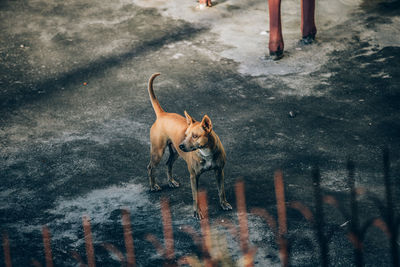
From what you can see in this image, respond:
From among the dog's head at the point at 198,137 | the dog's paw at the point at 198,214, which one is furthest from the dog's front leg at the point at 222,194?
the dog's head at the point at 198,137

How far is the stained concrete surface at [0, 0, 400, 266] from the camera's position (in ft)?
21.9

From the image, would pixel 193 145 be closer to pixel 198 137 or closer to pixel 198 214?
pixel 198 137

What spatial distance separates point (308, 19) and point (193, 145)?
6.54 metres

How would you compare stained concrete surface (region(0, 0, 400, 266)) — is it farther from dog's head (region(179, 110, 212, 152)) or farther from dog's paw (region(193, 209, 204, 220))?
dog's head (region(179, 110, 212, 152))

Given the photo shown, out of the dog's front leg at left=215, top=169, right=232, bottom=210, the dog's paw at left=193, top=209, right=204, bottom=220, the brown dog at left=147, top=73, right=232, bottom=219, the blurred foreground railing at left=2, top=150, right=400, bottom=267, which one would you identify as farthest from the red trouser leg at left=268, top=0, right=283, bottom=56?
the dog's paw at left=193, top=209, right=204, bottom=220

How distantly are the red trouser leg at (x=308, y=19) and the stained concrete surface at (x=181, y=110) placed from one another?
0.98 ft

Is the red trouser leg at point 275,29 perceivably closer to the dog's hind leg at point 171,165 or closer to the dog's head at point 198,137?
the dog's hind leg at point 171,165

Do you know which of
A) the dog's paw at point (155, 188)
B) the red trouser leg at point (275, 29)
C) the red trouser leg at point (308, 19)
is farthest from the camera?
the red trouser leg at point (308, 19)

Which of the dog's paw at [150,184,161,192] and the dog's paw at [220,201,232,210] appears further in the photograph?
the dog's paw at [150,184,161,192]

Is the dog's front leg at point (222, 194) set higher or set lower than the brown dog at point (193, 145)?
lower

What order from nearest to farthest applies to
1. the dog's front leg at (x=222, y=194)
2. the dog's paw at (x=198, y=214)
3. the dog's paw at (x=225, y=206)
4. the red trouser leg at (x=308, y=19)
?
the dog's front leg at (x=222, y=194)
the dog's paw at (x=198, y=214)
the dog's paw at (x=225, y=206)
the red trouser leg at (x=308, y=19)

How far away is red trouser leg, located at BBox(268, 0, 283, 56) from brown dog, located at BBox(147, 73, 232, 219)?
4.80 meters

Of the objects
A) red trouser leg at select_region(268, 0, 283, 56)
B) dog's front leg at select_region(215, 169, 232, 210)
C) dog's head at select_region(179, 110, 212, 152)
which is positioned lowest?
dog's front leg at select_region(215, 169, 232, 210)

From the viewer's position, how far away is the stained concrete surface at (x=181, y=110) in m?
6.68
